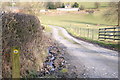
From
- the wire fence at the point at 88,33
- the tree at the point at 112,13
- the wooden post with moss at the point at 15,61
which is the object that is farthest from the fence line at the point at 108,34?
the tree at the point at 112,13

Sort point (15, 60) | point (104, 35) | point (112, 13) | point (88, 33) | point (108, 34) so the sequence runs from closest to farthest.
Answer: point (15, 60)
point (104, 35)
point (108, 34)
point (88, 33)
point (112, 13)

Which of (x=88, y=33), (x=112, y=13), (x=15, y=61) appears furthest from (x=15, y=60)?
(x=112, y=13)

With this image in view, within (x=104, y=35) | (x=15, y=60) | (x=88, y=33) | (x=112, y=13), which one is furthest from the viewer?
(x=112, y=13)

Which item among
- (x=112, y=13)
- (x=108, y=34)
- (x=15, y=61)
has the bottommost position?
(x=108, y=34)

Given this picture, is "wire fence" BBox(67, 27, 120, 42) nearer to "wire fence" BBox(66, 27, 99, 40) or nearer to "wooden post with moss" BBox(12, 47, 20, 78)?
"wire fence" BBox(66, 27, 99, 40)

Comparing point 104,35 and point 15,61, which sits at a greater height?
point 15,61

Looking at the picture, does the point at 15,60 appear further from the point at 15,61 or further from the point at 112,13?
the point at 112,13

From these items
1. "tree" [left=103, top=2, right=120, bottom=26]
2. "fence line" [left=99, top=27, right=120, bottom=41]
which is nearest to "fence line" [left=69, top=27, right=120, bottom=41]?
"fence line" [left=99, top=27, right=120, bottom=41]

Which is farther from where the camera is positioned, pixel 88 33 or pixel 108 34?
pixel 88 33

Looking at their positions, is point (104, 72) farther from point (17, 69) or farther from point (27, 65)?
point (17, 69)

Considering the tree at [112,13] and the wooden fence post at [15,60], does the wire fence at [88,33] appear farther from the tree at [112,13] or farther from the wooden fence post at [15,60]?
the wooden fence post at [15,60]

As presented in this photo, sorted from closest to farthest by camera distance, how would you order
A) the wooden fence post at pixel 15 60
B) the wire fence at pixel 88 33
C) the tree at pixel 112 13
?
the wooden fence post at pixel 15 60, the wire fence at pixel 88 33, the tree at pixel 112 13

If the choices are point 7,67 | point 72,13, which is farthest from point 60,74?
point 72,13

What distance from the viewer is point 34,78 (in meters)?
4.86
